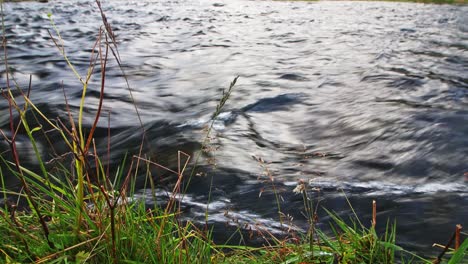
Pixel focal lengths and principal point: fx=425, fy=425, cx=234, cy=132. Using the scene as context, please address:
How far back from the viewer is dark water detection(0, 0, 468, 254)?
3391 mm

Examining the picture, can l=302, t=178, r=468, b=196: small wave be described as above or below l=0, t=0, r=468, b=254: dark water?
above

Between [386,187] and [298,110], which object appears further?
[298,110]

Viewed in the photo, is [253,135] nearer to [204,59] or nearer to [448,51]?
[204,59]

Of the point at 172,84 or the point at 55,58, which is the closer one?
the point at 172,84

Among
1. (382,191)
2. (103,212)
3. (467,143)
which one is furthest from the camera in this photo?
(467,143)

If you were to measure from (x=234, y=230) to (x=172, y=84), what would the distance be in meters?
4.83

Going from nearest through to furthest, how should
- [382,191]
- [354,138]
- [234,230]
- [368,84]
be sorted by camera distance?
[234,230] < [382,191] < [354,138] < [368,84]

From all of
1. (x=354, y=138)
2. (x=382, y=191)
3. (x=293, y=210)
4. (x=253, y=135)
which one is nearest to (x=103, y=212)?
(x=293, y=210)

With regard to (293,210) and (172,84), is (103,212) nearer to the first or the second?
(293,210)

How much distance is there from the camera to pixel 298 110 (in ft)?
19.5

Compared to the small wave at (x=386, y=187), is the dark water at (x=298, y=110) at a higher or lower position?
lower

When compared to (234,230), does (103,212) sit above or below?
above

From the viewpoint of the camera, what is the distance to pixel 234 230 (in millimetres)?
2953

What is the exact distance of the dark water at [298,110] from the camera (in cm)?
339
